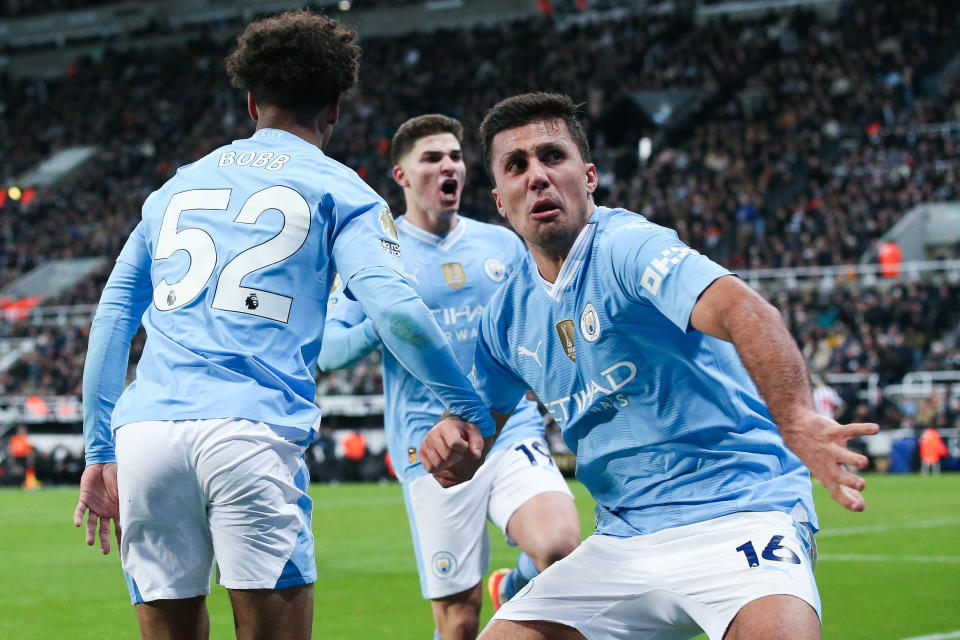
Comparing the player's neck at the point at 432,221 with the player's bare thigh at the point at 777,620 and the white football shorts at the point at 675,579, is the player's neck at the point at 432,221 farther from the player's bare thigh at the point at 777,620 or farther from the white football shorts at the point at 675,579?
the player's bare thigh at the point at 777,620

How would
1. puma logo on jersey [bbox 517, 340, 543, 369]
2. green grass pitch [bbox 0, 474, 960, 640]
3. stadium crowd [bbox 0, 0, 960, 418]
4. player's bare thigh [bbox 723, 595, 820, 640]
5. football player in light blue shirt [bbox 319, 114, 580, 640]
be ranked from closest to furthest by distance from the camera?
player's bare thigh [bbox 723, 595, 820, 640]
puma logo on jersey [bbox 517, 340, 543, 369]
football player in light blue shirt [bbox 319, 114, 580, 640]
green grass pitch [bbox 0, 474, 960, 640]
stadium crowd [bbox 0, 0, 960, 418]

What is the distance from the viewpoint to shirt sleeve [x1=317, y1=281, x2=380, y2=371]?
19.1 feet

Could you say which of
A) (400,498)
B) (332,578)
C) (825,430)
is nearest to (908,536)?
(332,578)

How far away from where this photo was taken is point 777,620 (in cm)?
319

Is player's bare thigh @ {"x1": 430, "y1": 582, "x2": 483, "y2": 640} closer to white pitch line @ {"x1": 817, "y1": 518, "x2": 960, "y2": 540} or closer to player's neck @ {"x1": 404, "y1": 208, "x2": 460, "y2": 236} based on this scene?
player's neck @ {"x1": 404, "y1": 208, "x2": 460, "y2": 236}

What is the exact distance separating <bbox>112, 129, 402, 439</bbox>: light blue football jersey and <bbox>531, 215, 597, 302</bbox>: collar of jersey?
0.57 m

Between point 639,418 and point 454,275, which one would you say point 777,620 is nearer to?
point 639,418

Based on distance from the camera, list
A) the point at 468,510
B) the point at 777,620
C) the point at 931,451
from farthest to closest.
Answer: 1. the point at 931,451
2. the point at 468,510
3. the point at 777,620

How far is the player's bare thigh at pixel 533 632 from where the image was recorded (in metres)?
3.67

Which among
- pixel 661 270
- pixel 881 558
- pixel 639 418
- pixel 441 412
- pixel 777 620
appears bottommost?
pixel 881 558

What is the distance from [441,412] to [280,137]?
2.71m

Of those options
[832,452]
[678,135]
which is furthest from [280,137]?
[678,135]

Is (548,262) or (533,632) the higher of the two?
(548,262)

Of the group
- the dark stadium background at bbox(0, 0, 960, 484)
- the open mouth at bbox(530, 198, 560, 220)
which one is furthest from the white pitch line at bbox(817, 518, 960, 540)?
the open mouth at bbox(530, 198, 560, 220)
